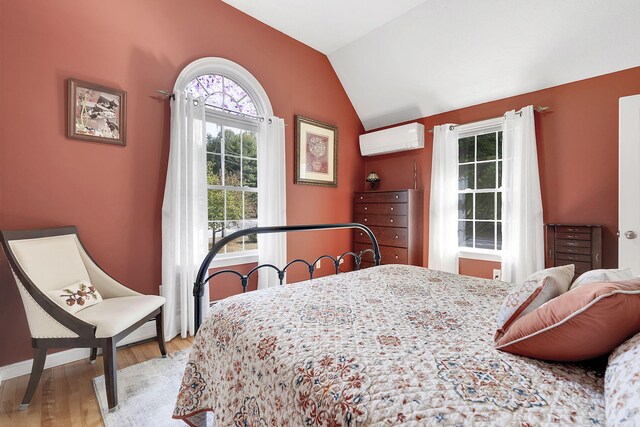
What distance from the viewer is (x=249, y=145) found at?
340 centimetres

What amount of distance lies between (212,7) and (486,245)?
413 centimetres

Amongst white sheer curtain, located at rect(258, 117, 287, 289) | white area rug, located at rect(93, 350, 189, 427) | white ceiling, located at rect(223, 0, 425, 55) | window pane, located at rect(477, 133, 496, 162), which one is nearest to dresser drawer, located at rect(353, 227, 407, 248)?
window pane, located at rect(477, 133, 496, 162)

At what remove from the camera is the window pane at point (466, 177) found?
3.89m

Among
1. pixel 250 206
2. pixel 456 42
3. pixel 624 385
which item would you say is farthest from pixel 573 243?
pixel 250 206

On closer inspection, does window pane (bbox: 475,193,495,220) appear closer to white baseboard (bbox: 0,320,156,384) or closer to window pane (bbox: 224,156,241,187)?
window pane (bbox: 224,156,241,187)

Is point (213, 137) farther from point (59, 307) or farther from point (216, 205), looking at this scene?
point (59, 307)

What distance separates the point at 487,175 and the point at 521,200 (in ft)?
2.09

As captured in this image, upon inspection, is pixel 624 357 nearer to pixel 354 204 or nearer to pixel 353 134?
pixel 354 204

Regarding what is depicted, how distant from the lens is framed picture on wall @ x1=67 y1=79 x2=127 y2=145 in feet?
7.36

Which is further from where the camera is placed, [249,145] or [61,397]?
[249,145]

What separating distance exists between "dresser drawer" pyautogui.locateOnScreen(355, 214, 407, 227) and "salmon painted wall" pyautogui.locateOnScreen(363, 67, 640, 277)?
1546 mm

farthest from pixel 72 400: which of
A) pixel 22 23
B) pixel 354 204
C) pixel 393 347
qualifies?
pixel 354 204

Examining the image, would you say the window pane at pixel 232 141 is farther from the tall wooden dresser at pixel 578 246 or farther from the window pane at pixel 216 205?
the tall wooden dresser at pixel 578 246

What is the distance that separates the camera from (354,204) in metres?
4.60
